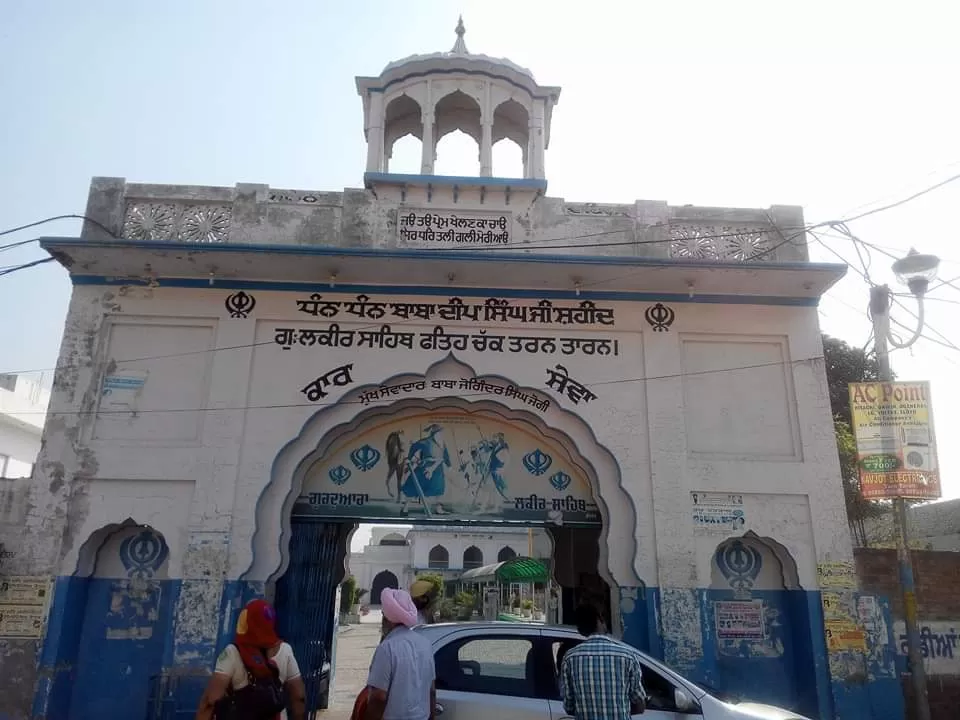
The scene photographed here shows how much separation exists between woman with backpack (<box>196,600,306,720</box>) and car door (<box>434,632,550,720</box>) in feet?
4.28

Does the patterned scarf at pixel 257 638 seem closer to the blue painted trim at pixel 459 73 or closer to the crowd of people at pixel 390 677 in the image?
the crowd of people at pixel 390 677

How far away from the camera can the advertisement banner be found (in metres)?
7.16

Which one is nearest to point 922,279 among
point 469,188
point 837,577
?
point 837,577

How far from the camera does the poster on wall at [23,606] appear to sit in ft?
23.3

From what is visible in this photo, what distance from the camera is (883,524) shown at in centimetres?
1902

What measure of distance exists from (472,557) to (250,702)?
144ft

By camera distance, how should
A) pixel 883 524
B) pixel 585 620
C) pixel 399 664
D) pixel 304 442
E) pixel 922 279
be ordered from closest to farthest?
pixel 399 664
pixel 585 620
pixel 922 279
pixel 304 442
pixel 883 524

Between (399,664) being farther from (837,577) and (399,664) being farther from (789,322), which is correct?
(789,322)

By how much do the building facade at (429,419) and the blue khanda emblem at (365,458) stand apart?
0.03 meters

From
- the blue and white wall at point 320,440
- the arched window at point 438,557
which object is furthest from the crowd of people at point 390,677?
the arched window at point 438,557

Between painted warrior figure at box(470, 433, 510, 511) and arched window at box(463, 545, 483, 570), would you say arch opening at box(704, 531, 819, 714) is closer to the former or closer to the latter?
painted warrior figure at box(470, 433, 510, 511)

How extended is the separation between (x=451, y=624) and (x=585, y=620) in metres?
1.34

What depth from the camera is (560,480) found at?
8.31 metres

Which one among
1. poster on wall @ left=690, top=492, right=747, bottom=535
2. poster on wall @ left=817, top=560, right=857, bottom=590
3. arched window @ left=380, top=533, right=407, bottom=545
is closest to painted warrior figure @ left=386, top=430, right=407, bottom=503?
poster on wall @ left=690, top=492, right=747, bottom=535
